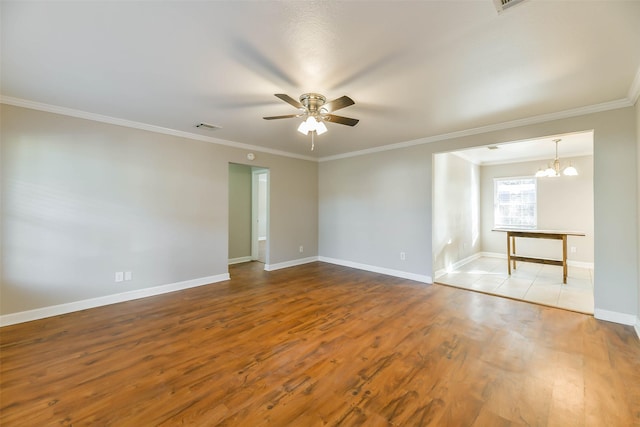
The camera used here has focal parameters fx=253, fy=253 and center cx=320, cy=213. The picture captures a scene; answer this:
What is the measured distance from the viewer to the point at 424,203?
14.6 ft

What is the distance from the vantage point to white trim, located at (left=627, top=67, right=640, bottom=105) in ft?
7.64

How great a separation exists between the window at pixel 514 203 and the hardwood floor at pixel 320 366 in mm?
3881

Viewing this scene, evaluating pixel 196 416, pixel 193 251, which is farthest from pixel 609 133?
pixel 193 251

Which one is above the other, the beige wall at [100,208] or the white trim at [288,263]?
the beige wall at [100,208]

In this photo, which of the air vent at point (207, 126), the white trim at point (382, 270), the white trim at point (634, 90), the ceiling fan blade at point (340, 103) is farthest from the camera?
the white trim at point (382, 270)

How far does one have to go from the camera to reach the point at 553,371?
2.02 meters

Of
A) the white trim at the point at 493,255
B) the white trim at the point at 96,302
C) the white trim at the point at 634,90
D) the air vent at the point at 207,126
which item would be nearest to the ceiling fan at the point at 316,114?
the air vent at the point at 207,126

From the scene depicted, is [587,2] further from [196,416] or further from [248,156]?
[248,156]

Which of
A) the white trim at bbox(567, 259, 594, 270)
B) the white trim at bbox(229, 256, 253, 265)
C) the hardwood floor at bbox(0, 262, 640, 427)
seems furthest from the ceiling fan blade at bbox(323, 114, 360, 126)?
the white trim at bbox(567, 259, 594, 270)

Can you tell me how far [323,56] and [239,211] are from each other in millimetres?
4855

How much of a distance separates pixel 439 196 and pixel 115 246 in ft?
17.3

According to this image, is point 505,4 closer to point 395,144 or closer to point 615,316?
point 395,144

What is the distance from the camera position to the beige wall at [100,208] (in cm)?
287

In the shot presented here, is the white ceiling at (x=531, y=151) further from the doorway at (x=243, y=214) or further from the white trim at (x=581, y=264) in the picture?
the doorway at (x=243, y=214)
